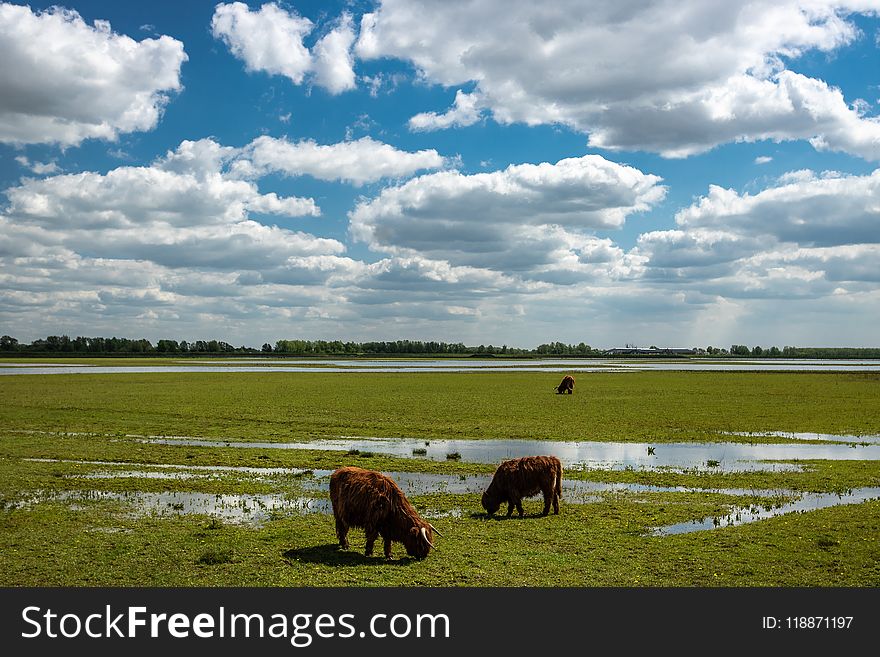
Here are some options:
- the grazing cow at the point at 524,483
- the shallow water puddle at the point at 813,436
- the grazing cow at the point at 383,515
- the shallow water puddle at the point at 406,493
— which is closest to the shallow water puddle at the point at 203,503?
the shallow water puddle at the point at 406,493

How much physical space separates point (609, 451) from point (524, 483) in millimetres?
13405

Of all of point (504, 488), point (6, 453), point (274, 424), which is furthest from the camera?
point (274, 424)

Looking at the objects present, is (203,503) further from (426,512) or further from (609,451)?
(609,451)

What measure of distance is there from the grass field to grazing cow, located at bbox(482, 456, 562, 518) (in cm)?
56

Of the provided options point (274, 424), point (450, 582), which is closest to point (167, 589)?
point (450, 582)

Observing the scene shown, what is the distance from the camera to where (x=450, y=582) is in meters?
11.8

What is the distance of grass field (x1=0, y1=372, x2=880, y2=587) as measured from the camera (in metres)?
12.2

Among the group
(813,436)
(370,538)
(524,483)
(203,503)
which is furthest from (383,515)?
(813,436)

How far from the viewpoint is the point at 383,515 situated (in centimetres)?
1340

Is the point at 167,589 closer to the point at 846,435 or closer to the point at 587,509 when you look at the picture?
the point at 587,509

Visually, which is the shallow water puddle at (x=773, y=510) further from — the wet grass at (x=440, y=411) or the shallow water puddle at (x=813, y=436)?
the shallow water puddle at (x=813, y=436)

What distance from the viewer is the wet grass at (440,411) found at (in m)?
36.2

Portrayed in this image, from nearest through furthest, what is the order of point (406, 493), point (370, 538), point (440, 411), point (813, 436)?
point (370, 538), point (406, 493), point (813, 436), point (440, 411)

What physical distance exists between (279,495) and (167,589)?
8.47 metres
